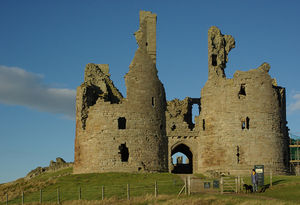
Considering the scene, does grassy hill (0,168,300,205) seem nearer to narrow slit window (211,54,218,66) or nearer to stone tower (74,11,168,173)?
stone tower (74,11,168,173)

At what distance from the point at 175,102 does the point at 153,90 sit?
5580mm

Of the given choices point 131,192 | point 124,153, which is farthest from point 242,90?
point 131,192

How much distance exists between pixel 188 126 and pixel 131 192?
668 inches

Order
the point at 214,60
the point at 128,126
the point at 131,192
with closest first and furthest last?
1. the point at 131,192
2. the point at 128,126
3. the point at 214,60

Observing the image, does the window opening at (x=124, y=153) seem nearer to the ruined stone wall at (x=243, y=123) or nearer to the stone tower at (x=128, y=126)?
the stone tower at (x=128, y=126)

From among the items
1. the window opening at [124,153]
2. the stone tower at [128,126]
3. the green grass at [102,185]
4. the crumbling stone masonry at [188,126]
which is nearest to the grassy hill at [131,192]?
the green grass at [102,185]

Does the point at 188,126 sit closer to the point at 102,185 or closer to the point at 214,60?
the point at 214,60

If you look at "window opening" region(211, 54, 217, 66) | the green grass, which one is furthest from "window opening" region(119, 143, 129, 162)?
"window opening" region(211, 54, 217, 66)

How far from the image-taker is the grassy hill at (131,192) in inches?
1196

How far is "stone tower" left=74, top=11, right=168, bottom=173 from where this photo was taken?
156 ft

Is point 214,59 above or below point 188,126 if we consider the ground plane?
above

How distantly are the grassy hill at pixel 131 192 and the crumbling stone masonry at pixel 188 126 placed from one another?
2996 mm

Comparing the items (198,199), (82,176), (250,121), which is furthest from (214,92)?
(198,199)

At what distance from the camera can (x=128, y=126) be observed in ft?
157
